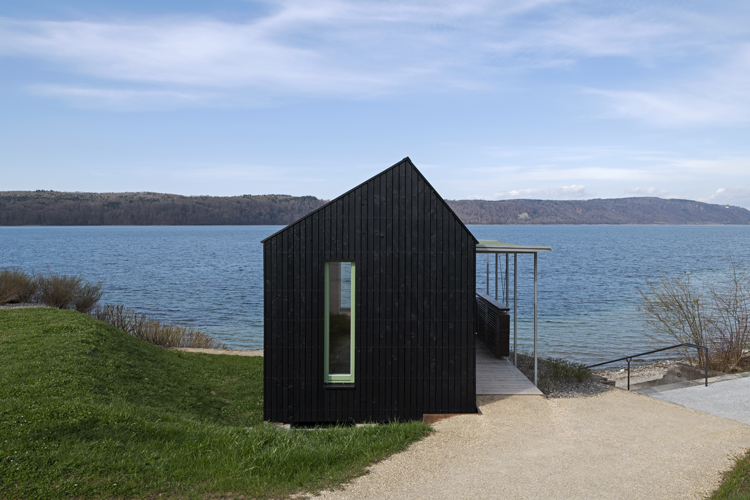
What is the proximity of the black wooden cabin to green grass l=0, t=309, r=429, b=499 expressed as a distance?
924 mm

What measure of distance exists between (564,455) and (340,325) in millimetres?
3878

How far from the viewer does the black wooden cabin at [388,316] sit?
848 cm

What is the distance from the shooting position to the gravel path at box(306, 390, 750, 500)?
18.2 feet

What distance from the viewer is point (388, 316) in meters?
8.55

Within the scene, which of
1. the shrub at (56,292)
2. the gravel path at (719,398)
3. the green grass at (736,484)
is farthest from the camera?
the shrub at (56,292)

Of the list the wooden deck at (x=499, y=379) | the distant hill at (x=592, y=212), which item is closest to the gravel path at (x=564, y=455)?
the wooden deck at (x=499, y=379)

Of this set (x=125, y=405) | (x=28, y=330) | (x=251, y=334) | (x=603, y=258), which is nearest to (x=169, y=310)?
(x=251, y=334)

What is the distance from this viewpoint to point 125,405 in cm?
773

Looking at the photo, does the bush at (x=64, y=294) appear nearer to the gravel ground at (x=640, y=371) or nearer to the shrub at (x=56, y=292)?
the shrub at (x=56, y=292)

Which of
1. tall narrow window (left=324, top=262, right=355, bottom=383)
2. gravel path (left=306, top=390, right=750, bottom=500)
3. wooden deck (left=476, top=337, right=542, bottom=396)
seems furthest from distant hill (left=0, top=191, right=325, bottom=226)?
gravel path (left=306, top=390, right=750, bottom=500)

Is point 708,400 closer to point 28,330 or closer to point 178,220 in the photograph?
point 28,330

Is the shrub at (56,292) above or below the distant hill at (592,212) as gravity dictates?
below

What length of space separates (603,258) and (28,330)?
64.6 metres

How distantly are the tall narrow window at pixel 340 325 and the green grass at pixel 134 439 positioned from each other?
122 centimetres
